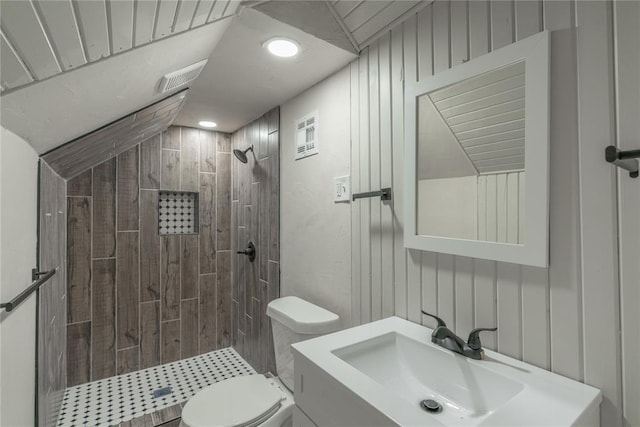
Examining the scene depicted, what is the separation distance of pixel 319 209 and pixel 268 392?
1016 millimetres

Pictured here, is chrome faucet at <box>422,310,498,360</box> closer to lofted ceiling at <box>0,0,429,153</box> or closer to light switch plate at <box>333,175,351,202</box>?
light switch plate at <box>333,175,351,202</box>

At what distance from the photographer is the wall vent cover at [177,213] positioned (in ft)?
9.08

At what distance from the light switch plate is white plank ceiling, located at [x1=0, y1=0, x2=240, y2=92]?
0.97m

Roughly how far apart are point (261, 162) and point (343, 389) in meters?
1.96

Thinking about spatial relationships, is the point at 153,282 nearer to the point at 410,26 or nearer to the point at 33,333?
the point at 33,333

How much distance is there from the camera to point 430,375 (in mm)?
1041

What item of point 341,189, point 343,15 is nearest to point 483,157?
point 341,189

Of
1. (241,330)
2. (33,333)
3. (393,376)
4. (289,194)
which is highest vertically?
(289,194)

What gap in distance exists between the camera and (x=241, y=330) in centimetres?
280

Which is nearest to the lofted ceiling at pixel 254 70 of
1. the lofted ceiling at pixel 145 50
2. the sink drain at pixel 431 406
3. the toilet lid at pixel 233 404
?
the lofted ceiling at pixel 145 50

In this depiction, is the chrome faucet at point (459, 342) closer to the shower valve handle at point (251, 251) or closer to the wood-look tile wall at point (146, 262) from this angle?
the shower valve handle at point (251, 251)

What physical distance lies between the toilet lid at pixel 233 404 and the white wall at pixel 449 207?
111cm

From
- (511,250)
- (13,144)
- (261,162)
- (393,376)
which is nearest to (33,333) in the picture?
(13,144)

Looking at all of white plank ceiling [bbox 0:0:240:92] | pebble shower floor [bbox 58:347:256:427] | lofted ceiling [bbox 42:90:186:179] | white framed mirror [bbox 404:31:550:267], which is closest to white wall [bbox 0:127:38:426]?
lofted ceiling [bbox 42:90:186:179]
